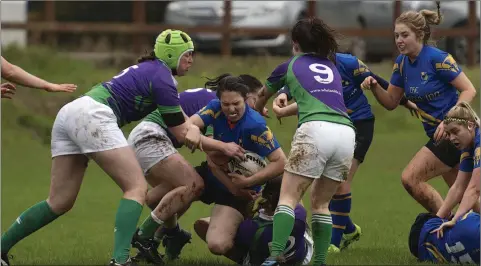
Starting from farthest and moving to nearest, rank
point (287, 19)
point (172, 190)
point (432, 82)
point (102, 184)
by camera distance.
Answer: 1. point (287, 19)
2. point (102, 184)
3. point (432, 82)
4. point (172, 190)

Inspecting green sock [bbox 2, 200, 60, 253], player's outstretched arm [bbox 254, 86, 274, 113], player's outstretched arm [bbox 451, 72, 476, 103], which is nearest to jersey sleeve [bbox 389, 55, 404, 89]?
player's outstretched arm [bbox 451, 72, 476, 103]

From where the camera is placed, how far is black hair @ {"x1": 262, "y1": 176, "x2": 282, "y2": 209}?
844 cm

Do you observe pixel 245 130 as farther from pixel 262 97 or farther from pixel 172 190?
pixel 172 190

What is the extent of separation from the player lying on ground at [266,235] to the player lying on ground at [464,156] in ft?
3.20

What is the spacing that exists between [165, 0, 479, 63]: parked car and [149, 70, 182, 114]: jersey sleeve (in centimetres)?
1349

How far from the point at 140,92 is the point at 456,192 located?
7.85 feet

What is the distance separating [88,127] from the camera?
25.0ft

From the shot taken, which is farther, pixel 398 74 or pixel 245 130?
pixel 398 74

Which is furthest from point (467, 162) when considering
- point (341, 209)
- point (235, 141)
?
point (235, 141)

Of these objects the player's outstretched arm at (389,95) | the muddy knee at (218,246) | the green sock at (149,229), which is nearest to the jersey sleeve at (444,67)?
the player's outstretched arm at (389,95)

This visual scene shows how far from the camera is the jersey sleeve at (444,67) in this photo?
8.95 m

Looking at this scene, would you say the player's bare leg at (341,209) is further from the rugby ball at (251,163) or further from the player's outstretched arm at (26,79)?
the player's outstretched arm at (26,79)

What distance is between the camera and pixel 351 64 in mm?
9523

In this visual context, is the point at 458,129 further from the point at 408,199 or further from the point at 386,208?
the point at 408,199
